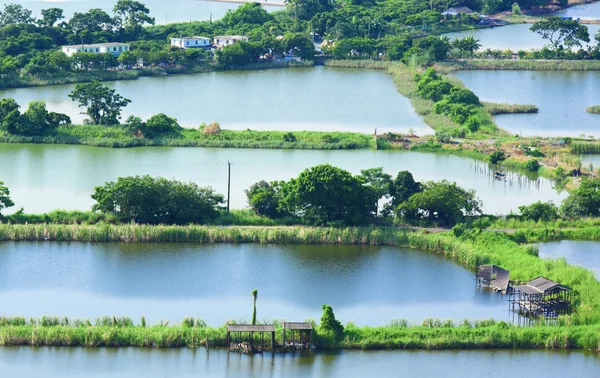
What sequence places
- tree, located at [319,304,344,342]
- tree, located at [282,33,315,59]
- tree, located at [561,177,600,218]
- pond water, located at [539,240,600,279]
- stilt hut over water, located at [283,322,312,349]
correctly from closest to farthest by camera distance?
stilt hut over water, located at [283,322,312,349]
tree, located at [319,304,344,342]
pond water, located at [539,240,600,279]
tree, located at [561,177,600,218]
tree, located at [282,33,315,59]

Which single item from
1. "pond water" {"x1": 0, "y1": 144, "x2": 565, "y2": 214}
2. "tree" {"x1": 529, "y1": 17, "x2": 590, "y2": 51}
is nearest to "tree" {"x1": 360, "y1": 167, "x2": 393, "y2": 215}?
"pond water" {"x1": 0, "y1": 144, "x2": 565, "y2": 214}

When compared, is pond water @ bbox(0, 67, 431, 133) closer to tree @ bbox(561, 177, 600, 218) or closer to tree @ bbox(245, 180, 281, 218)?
tree @ bbox(561, 177, 600, 218)

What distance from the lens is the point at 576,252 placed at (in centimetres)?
3731

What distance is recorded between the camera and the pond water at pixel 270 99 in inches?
2138

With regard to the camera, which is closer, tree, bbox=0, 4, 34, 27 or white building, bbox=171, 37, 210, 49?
white building, bbox=171, 37, 210, 49

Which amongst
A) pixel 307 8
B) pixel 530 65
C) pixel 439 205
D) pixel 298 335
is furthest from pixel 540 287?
pixel 307 8

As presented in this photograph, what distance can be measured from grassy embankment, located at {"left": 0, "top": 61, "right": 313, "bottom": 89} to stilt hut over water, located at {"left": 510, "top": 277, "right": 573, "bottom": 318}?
3484cm

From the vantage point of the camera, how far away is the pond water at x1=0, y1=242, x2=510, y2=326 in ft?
106

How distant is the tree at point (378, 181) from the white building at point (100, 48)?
30138 millimetres

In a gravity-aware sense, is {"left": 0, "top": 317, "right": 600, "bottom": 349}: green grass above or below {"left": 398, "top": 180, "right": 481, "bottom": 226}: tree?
below

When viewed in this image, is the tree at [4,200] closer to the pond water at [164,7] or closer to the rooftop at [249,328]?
the rooftop at [249,328]

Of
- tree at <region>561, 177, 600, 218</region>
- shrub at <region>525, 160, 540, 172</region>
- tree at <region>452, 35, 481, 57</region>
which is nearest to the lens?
tree at <region>561, 177, 600, 218</region>

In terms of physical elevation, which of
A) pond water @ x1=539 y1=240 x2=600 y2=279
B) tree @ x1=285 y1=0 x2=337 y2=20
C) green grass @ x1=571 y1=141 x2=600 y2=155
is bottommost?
pond water @ x1=539 y1=240 x2=600 y2=279

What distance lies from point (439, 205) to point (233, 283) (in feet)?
24.4
